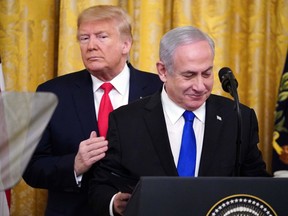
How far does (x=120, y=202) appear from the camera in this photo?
202 centimetres

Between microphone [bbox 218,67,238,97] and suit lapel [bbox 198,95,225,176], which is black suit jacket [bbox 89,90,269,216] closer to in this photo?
suit lapel [bbox 198,95,225,176]

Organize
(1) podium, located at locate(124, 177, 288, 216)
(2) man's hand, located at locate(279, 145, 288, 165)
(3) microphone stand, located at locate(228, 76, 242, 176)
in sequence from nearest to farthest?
(1) podium, located at locate(124, 177, 288, 216), (3) microphone stand, located at locate(228, 76, 242, 176), (2) man's hand, located at locate(279, 145, 288, 165)

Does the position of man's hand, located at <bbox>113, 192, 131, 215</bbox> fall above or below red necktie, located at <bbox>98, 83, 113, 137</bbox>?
below

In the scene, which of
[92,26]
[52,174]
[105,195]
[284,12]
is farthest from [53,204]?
[284,12]

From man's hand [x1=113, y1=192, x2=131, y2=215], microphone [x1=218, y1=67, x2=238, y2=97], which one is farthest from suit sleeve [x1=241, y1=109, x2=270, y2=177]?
man's hand [x1=113, y1=192, x2=131, y2=215]

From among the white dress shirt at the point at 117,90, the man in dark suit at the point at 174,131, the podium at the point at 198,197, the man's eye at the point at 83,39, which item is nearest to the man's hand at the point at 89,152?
the man in dark suit at the point at 174,131

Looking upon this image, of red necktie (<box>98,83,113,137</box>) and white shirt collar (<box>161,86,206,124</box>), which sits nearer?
white shirt collar (<box>161,86,206,124</box>)

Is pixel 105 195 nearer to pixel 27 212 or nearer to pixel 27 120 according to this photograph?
pixel 27 120

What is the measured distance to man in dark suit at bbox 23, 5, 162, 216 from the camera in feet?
8.55

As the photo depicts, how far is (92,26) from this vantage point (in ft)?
8.86

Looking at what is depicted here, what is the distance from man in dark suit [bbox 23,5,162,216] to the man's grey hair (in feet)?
1.62

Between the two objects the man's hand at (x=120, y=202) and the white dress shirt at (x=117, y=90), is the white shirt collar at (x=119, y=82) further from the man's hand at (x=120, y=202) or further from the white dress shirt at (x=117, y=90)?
the man's hand at (x=120, y=202)

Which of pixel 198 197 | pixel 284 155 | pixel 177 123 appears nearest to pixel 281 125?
pixel 284 155

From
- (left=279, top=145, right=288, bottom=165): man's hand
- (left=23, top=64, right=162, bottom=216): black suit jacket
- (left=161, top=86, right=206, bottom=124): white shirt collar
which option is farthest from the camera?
(left=279, top=145, right=288, bottom=165): man's hand
